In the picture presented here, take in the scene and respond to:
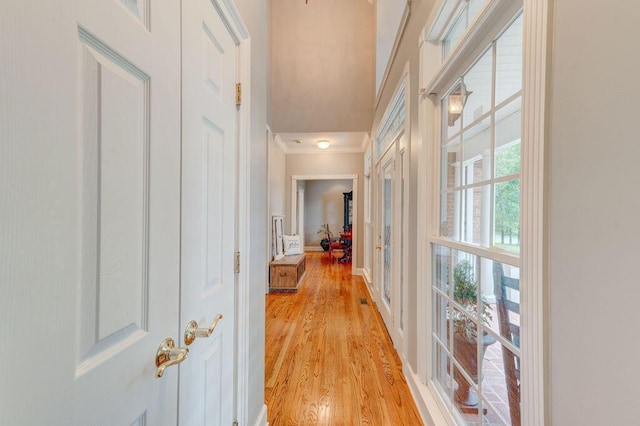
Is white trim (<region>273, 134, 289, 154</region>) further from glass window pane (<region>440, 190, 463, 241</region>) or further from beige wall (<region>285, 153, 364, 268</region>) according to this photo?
glass window pane (<region>440, 190, 463, 241</region>)

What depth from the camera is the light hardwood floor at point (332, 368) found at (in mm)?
1729

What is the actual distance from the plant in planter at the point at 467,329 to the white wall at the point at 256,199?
3.58 feet

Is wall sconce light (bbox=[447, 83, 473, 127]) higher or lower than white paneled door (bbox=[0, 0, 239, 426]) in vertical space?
higher

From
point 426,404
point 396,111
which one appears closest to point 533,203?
point 426,404

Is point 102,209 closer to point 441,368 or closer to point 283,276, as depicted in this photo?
point 441,368

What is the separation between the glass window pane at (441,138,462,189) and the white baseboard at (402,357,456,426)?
130cm

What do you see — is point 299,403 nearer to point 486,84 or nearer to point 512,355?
point 512,355

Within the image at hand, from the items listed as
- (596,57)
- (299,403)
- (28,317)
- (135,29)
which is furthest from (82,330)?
(299,403)

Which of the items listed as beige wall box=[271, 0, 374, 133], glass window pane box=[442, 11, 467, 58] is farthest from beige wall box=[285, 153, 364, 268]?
glass window pane box=[442, 11, 467, 58]

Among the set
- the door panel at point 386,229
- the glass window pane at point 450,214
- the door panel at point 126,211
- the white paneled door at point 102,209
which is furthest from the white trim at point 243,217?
the door panel at point 386,229

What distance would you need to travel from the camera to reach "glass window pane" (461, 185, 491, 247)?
118 centimetres

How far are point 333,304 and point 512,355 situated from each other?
2.96m

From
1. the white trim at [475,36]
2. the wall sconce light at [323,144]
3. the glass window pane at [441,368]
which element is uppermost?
the wall sconce light at [323,144]

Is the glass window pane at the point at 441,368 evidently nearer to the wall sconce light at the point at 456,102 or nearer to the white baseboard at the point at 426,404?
the white baseboard at the point at 426,404
